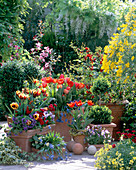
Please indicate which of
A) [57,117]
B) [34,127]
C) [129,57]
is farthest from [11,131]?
[129,57]

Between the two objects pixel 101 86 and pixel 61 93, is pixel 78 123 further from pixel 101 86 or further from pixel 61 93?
pixel 101 86

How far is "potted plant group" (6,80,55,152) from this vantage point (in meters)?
3.53

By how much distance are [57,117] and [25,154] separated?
34.3 inches

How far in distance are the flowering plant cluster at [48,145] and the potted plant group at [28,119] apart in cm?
10

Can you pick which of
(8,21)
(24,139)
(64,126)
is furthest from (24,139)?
(8,21)

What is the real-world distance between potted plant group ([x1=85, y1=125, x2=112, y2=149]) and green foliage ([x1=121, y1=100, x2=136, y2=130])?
2.43 ft

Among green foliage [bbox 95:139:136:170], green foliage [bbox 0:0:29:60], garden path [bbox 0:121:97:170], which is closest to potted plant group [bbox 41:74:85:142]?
garden path [bbox 0:121:97:170]

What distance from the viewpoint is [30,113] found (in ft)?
12.0

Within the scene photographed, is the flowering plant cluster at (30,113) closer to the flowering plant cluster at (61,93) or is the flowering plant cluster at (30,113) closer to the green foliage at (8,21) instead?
the flowering plant cluster at (61,93)

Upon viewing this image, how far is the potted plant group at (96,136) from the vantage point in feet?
13.1

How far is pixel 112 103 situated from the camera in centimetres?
487

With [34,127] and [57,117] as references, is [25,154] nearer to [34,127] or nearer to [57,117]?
[34,127]

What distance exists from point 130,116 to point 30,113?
1.90m

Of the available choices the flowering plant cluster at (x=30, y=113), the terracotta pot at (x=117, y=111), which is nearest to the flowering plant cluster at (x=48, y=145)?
the flowering plant cluster at (x=30, y=113)
